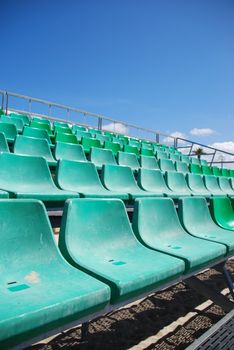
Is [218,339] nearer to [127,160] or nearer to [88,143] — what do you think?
[127,160]

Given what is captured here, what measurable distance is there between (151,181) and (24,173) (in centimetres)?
171

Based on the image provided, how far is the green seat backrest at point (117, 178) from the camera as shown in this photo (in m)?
3.27

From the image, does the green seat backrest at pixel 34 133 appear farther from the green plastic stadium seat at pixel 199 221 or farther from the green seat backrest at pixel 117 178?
the green plastic stadium seat at pixel 199 221

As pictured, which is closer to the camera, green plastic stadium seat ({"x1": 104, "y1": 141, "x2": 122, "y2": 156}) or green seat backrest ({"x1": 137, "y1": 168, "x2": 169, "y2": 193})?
green seat backrest ({"x1": 137, "y1": 168, "x2": 169, "y2": 193})

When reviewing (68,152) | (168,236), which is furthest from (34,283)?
(68,152)

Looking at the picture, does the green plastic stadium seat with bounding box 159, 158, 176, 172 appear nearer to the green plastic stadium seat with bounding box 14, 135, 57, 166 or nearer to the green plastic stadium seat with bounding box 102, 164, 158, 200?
the green plastic stadium seat with bounding box 102, 164, 158, 200

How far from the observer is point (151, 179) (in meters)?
3.84

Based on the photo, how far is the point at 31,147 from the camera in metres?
3.49

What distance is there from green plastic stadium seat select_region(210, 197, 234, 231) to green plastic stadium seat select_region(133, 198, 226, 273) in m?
0.75

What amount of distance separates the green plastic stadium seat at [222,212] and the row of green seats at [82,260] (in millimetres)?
777

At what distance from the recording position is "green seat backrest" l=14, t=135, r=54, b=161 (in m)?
3.43

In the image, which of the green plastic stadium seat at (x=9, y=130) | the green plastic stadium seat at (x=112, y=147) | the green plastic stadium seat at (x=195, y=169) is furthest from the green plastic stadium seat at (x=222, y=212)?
the green plastic stadium seat at (x=195, y=169)

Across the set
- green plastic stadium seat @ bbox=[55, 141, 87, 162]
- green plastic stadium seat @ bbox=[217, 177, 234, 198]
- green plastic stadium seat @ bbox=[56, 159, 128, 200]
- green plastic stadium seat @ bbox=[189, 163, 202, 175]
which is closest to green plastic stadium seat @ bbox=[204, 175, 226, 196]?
green plastic stadium seat @ bbox=[217, 177, 234, 198]

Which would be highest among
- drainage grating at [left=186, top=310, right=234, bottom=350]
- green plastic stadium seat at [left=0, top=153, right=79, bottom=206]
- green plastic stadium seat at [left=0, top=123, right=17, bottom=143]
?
green plastic stadium seat at [left=0, top=123, right=17, bottom=143]
